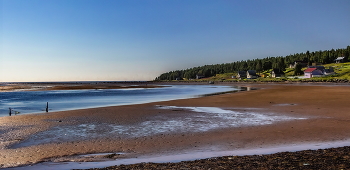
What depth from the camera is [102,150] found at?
11.0 meters

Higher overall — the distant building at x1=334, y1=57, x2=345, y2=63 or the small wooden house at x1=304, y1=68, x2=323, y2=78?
the distant building at x1=334, y1=57, x2=345, y2=63

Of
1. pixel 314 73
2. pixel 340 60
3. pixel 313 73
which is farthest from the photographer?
pixel 340 60

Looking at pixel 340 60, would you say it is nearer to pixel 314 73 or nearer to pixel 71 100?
pixel 314 73

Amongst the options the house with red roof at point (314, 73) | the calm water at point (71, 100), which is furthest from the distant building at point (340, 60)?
the calm water at point (71, 100)

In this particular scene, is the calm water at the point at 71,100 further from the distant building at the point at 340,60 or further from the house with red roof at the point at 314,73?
the distant building at the point at 340,60

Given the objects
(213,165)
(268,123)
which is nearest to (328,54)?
(268,123)

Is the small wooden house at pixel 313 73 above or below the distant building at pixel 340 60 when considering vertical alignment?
below

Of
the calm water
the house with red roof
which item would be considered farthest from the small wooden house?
the calm water

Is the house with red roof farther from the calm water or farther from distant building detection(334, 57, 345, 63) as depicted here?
the calm water

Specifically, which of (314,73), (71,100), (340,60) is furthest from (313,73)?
(71,100)

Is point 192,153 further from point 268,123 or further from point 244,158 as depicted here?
point 268,123

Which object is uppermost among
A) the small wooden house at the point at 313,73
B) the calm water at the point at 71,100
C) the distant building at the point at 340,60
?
the distant building at the point at 340,60

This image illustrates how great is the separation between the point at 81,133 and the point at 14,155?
4.41 meters

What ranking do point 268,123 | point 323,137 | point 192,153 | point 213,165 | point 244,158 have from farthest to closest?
point 268,123 < point 323,137 < point 192,153 < point 244,158 < point 213,165
